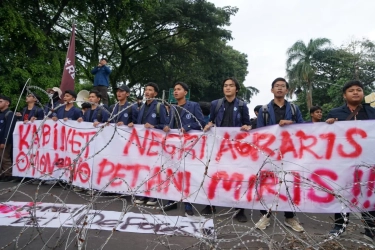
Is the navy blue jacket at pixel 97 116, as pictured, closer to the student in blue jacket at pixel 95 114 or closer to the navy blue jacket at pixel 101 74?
the student in blue jacket at pixel 95 114

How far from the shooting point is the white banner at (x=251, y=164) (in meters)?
3.73

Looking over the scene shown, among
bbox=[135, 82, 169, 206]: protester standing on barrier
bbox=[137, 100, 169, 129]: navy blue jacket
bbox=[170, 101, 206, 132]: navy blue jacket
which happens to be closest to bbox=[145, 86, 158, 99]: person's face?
bbox=[135, 82, 169, 206]: protester standing on barrier

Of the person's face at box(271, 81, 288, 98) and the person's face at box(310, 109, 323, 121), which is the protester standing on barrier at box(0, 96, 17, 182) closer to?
the person's face at box(271, 81, 288, 98)

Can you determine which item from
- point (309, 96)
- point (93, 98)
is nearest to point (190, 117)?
point (93, 98)

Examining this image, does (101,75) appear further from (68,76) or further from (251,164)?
(251,164)

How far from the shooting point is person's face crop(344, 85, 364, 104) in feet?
12.5

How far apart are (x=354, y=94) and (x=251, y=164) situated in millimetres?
1530

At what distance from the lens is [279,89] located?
4.22m

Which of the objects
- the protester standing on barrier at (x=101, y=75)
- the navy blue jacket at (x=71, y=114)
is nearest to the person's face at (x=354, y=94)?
the navy blue jacket at (x=71, y=114)

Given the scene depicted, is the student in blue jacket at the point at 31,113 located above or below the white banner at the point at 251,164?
above

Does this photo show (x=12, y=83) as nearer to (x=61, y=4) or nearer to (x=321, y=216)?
(x=61, y=4)

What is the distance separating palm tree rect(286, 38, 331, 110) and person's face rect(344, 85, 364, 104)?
30.8 metres

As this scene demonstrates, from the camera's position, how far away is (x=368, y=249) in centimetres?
313

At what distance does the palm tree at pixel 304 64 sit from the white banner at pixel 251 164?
30.9 m
